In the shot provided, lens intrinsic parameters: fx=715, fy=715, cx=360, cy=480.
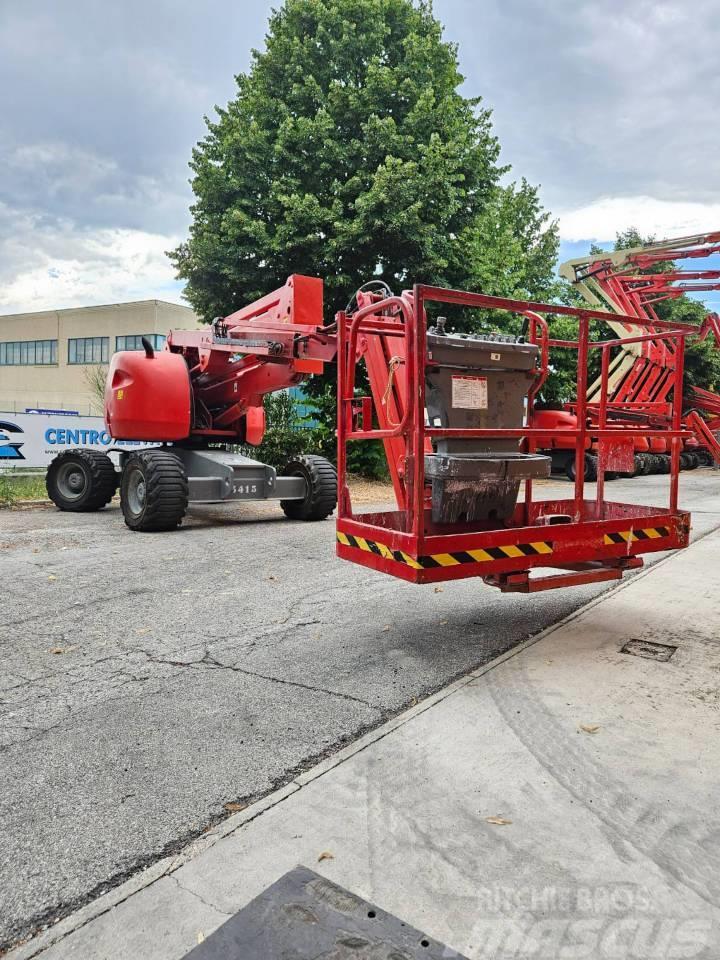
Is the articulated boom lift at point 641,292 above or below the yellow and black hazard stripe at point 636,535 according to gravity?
above

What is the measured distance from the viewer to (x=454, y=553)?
4.20 metres

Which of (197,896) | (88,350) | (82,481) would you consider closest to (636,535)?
(197,896)

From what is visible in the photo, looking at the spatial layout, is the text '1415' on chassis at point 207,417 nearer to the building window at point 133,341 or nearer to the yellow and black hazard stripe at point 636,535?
the yellow and black hazard stripe at point 636,535

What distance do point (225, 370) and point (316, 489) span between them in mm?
2336

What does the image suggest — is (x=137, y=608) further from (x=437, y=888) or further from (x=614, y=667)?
(x=437, y=888)

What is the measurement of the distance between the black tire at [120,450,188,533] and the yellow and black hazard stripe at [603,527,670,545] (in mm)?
→ 5941

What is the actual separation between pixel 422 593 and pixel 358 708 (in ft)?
8.54

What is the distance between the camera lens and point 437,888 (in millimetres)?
2256

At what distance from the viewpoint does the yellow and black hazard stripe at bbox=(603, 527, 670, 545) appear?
4.85m

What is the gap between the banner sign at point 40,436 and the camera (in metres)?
14.4

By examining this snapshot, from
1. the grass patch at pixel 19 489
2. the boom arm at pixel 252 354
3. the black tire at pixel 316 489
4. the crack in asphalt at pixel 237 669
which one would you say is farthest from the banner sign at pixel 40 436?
the crack in asphalt at pixel 237 669

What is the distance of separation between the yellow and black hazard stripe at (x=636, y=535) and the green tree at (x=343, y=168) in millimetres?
12746

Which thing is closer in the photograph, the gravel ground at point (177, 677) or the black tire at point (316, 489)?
the gravel ground at point (177, 677)

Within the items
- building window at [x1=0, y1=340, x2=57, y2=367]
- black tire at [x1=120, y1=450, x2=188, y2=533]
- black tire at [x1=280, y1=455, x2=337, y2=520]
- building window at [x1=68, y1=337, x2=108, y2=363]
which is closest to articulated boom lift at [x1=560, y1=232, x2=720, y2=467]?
black tire at [x1=280, y1=455, x2=337, y2=520]
